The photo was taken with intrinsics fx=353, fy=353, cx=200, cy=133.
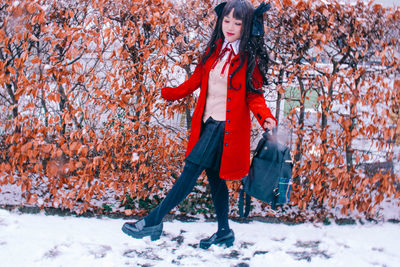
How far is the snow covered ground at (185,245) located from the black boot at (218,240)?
0.04 meters

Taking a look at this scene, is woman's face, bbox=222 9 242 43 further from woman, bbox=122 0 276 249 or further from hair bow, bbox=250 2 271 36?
hair bow, bbox=250 2 271 36

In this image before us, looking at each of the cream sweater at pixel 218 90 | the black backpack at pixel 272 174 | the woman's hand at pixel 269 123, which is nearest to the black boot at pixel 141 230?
the black backpack at pixel 272 174

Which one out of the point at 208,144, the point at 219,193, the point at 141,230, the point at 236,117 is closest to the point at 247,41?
the point at 236,117

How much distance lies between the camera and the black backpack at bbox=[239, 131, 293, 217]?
2.60 m

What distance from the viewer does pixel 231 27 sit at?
2.56 m

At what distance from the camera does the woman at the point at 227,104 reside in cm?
256

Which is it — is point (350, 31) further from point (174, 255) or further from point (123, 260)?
point (123, 260)

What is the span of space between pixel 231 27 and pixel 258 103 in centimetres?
59

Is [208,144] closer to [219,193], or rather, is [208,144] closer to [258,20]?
[219,193]

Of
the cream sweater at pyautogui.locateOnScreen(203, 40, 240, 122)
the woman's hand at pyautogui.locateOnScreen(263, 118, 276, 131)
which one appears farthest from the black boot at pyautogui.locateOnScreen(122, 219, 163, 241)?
the woman's hand at pyautogui.locateOnScreen(263, 118, 276, 131)

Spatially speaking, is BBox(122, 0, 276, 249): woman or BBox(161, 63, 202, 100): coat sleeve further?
BBox(161, 63, 202, 100): coat sleeve

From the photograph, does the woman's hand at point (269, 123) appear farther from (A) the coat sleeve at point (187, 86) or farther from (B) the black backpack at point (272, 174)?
(A) the coat sleeve at point (187, 86)

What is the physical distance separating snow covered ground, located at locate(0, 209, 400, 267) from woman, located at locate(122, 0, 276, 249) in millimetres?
293

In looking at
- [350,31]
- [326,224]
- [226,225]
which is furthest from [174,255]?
[350,31]
